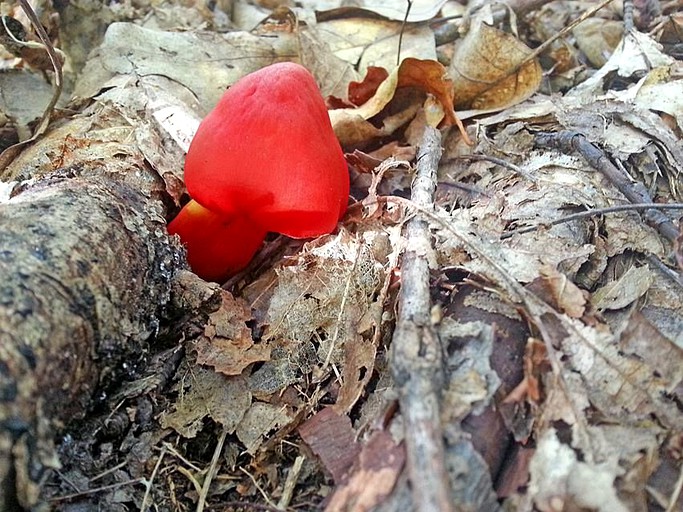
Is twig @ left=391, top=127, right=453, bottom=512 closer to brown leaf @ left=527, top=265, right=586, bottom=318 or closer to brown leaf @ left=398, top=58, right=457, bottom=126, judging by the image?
brown leaf @ left=527, top=265, right=586, bottom=318

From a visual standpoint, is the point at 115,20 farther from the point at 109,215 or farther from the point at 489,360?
the point at 489,360

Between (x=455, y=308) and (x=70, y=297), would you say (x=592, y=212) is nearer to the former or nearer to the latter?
(x=455, y=308)

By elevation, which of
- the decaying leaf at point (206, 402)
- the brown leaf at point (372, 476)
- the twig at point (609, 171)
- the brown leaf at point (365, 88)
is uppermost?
the brown leaf at point (372, 476)

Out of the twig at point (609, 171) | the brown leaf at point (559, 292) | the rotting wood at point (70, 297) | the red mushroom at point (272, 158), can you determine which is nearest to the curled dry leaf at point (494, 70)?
the twig at point (609, 171)

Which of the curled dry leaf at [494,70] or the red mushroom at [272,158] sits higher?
the red mushroom at [272,158]

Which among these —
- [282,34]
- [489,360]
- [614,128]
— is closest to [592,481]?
[489,360]

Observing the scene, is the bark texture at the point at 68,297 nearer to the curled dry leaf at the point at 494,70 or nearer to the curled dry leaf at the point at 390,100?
the curled dry leaf at the point at 390,100

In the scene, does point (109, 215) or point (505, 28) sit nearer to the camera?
point (109, 215)

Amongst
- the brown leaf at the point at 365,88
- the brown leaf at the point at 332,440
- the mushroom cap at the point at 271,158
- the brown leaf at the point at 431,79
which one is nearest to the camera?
the brown leaf at the point at 332,440
